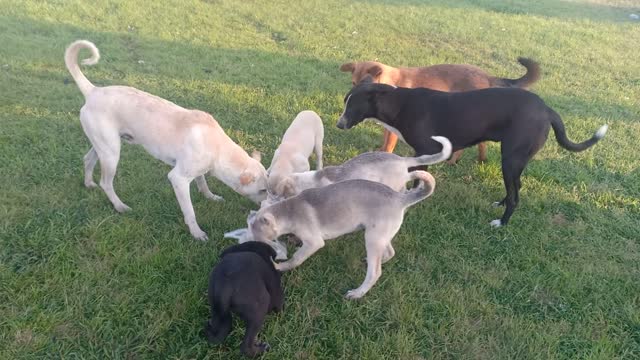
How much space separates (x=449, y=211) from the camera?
5.29 m

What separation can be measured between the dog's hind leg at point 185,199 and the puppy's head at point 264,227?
86cm

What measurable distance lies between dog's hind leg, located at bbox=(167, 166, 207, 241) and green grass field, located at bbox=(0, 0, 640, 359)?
119mm

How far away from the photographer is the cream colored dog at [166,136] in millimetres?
4477

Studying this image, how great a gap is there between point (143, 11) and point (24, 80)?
513 cm

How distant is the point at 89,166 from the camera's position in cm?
510

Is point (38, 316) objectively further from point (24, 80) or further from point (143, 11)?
point (143, 11)

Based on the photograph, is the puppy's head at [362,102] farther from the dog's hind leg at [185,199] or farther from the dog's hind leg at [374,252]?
the dog's hind leg at [185,199]

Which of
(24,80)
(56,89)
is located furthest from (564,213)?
(24,80)

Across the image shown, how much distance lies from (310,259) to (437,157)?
1519 millimetres

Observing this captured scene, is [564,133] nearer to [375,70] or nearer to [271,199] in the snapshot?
[375,70]

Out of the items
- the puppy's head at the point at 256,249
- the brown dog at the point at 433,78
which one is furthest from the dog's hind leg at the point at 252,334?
the brown dog at the point at 433,78

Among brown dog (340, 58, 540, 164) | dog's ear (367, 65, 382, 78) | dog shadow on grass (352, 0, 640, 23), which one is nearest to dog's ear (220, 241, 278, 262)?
brown dog (340, 58, 540, 164)

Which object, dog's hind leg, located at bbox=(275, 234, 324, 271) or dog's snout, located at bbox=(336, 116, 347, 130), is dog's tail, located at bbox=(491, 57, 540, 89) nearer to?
dog's snout, located at bbox=(336, 116, 347, 130)

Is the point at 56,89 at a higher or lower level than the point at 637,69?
higher
